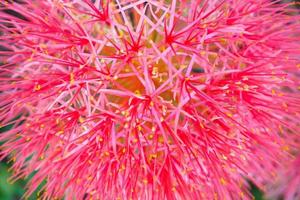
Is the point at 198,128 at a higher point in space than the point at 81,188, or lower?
higher

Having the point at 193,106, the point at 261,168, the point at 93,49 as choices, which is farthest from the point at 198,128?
the point at 261,168

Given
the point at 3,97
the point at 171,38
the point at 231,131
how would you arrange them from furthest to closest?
1. the point at 3,97
2. the point at 231,131
3. the point at 171,38

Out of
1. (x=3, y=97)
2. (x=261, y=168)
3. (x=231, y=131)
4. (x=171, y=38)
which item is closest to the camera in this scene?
(x=171, y=38)

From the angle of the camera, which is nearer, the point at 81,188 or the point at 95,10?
the point at 95,10

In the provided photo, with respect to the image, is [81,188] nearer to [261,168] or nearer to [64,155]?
[64,155]

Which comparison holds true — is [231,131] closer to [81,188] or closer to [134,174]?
[134,174]

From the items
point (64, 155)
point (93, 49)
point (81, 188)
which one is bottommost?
point (81, 188)
